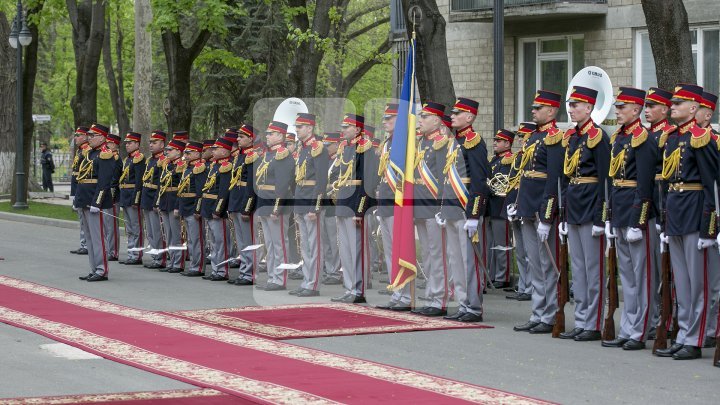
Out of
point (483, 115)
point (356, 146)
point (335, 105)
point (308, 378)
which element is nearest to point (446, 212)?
point (356, 146)

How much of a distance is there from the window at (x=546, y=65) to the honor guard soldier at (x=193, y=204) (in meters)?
10.6

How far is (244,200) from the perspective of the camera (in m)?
17.2

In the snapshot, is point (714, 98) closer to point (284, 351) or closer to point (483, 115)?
point (284, 351)

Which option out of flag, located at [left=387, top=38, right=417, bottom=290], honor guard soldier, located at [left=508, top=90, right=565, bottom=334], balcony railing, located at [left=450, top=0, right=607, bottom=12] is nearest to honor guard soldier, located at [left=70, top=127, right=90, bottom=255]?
flag, located at [left=387, top=38, right=417, bottom=290]

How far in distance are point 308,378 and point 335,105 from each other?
14.9 meters

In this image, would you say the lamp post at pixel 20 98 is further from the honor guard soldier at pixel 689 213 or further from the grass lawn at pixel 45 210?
the honor guard soldier at pixel 689 213

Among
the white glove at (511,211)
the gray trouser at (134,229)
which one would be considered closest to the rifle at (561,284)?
the white glove at (511,211)

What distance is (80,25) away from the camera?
3391 cm

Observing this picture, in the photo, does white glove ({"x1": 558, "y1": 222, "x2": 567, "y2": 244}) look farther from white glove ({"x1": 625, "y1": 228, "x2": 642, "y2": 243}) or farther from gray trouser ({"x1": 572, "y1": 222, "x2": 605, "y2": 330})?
white glove ({"x1": 625, "y1": 228, "x2": 642, "y2": 243})

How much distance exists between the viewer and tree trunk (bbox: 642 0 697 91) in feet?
52.1

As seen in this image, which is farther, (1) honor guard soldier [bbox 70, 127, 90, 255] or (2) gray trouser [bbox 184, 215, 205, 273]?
(2) gray trouser [bbox 184, 215, 205, 273]

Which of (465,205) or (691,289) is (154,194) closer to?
(465,205)

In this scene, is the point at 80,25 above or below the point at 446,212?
above

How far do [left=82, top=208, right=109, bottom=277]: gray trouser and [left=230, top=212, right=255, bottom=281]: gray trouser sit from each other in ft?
5.82
